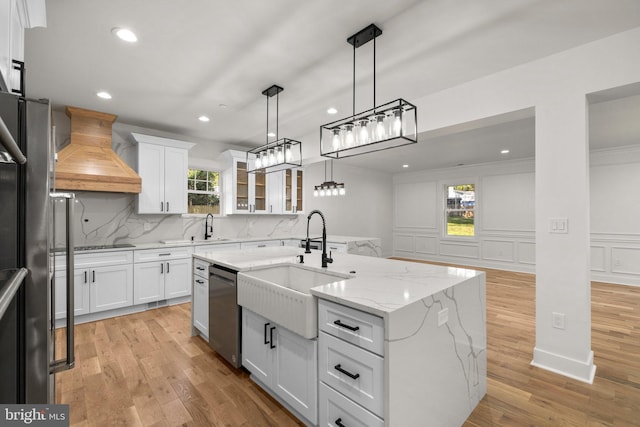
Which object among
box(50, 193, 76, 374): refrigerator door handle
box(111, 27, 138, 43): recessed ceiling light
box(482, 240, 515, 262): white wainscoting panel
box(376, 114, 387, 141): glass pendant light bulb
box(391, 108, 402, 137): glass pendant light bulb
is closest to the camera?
box(50, 193, 76, 374): refrigerator door handle

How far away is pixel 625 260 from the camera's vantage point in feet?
18.1

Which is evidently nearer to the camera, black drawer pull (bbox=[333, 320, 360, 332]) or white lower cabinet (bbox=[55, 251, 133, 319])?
black drawer pull (bbox=[333, 320, 360, 332])

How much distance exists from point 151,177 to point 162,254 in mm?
1129

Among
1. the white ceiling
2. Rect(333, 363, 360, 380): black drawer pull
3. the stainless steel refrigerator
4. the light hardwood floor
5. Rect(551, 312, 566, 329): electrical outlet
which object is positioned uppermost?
the white ceiling

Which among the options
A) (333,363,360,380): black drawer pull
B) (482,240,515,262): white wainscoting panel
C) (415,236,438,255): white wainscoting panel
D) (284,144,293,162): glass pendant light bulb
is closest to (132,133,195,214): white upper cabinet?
(284,144,293,162): glass pendant light bulb

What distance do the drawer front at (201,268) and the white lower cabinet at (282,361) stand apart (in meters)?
0.77

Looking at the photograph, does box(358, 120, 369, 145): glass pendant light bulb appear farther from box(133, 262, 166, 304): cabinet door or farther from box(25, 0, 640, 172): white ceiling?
box(133, 262, 166, 304): cabinet door

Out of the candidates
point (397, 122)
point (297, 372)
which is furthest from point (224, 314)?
point (397, 122)

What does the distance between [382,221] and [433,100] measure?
5.80 meters

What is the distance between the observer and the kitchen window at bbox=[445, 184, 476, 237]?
764 cm

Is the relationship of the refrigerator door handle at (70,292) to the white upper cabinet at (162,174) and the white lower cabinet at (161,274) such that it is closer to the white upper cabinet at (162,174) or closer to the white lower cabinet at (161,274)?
the white lower cabinet at (161,274)

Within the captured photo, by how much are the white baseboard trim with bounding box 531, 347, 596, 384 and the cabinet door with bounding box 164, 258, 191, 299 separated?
4.24 meters

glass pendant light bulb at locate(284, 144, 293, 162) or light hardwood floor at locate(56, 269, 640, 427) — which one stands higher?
glass pendant light bulb at locate(284, 144, 293, 162)

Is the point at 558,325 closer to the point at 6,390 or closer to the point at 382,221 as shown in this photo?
the point at 6,390
